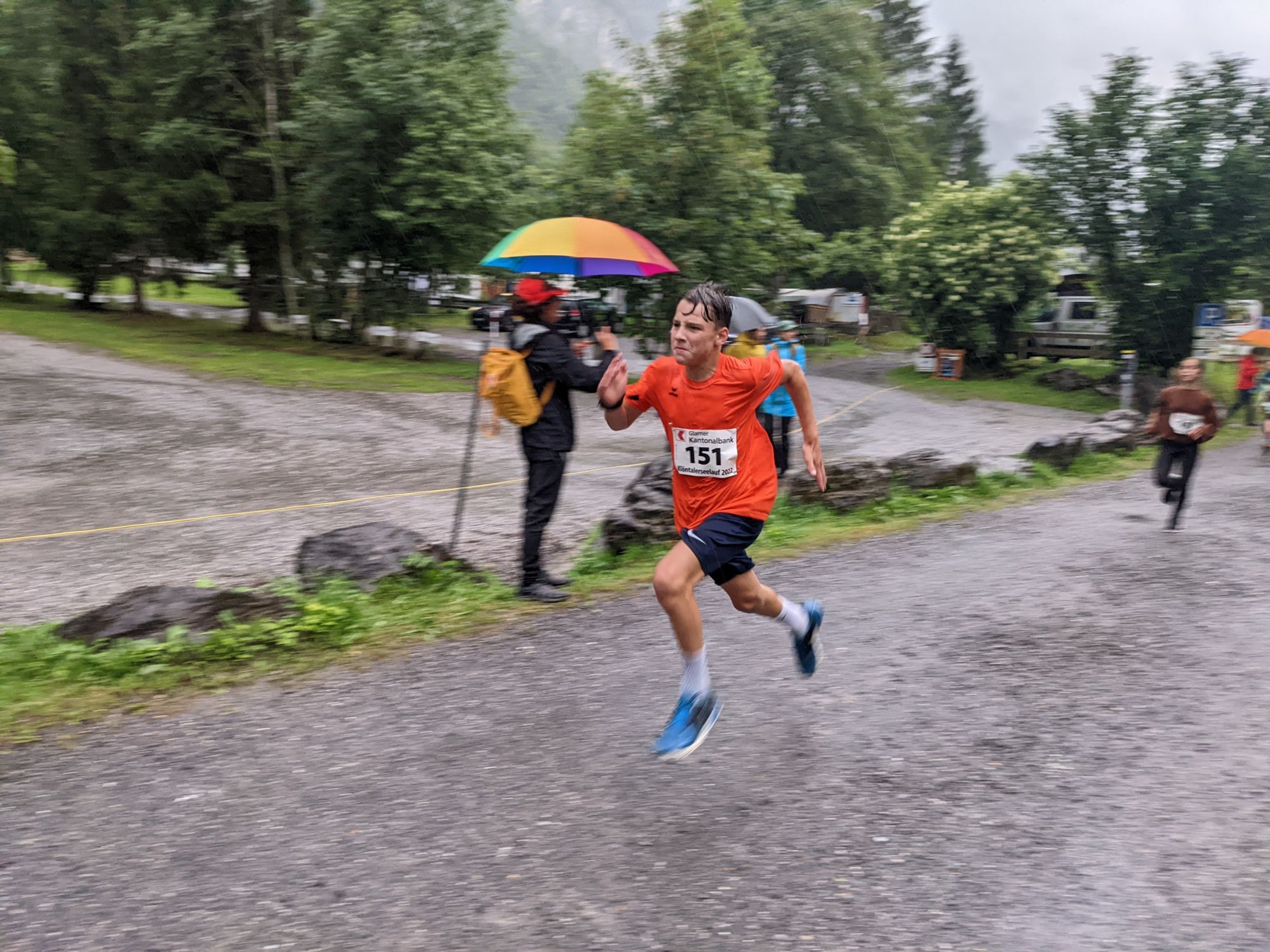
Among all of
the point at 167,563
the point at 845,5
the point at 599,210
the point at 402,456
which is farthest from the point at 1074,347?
the point at 167,563

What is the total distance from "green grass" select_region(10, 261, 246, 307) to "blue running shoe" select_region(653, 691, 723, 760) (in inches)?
1218

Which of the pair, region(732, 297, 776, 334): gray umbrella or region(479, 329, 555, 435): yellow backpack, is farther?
region(732, 297, 776, 334): gray umbrella

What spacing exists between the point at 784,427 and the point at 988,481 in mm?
2349

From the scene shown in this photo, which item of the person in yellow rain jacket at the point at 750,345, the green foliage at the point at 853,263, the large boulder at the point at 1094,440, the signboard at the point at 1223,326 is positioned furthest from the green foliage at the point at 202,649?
the signboard at the point at 1223,326

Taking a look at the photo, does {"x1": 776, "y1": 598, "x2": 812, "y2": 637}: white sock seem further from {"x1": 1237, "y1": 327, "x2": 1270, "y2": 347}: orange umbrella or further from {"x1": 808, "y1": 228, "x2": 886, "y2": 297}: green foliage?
{"x1": 808, "y1": 228, "x2": 886, "y2": 297}: green foliage

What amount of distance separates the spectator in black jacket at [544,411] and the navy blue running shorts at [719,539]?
2273 millimetres

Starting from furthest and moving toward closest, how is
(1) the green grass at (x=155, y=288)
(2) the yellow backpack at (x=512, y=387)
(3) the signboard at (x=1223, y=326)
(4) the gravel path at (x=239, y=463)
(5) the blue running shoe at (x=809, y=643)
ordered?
1. (1) the green grass at (x=155, y=288)
2. (3) the signboard at (x=1223, y=326)
3. (4) the gravel path at (x=239, y=463)
4. (2) the yellow backpack at (x=512, y=387)
5. (5) the blue running shoe at (x=809, y=643)

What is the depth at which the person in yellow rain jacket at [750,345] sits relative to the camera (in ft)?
38.4

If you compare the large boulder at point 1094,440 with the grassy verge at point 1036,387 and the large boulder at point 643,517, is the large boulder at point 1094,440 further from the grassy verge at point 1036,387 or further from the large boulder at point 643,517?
the grassy verge at point 1036,387

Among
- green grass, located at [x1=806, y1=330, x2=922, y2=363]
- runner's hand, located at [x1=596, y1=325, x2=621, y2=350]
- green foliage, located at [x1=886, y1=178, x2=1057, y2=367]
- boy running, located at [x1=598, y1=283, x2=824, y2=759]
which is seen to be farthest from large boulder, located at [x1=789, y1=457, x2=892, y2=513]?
green grass, located at [x1=806, y1=330, x2=922, y2=363]

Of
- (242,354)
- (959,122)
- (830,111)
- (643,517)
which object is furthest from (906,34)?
(643,517)

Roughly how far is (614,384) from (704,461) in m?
0.51

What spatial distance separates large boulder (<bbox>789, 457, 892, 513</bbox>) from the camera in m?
10.2

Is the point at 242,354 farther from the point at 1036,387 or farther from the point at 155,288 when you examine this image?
the point at 1036,387
